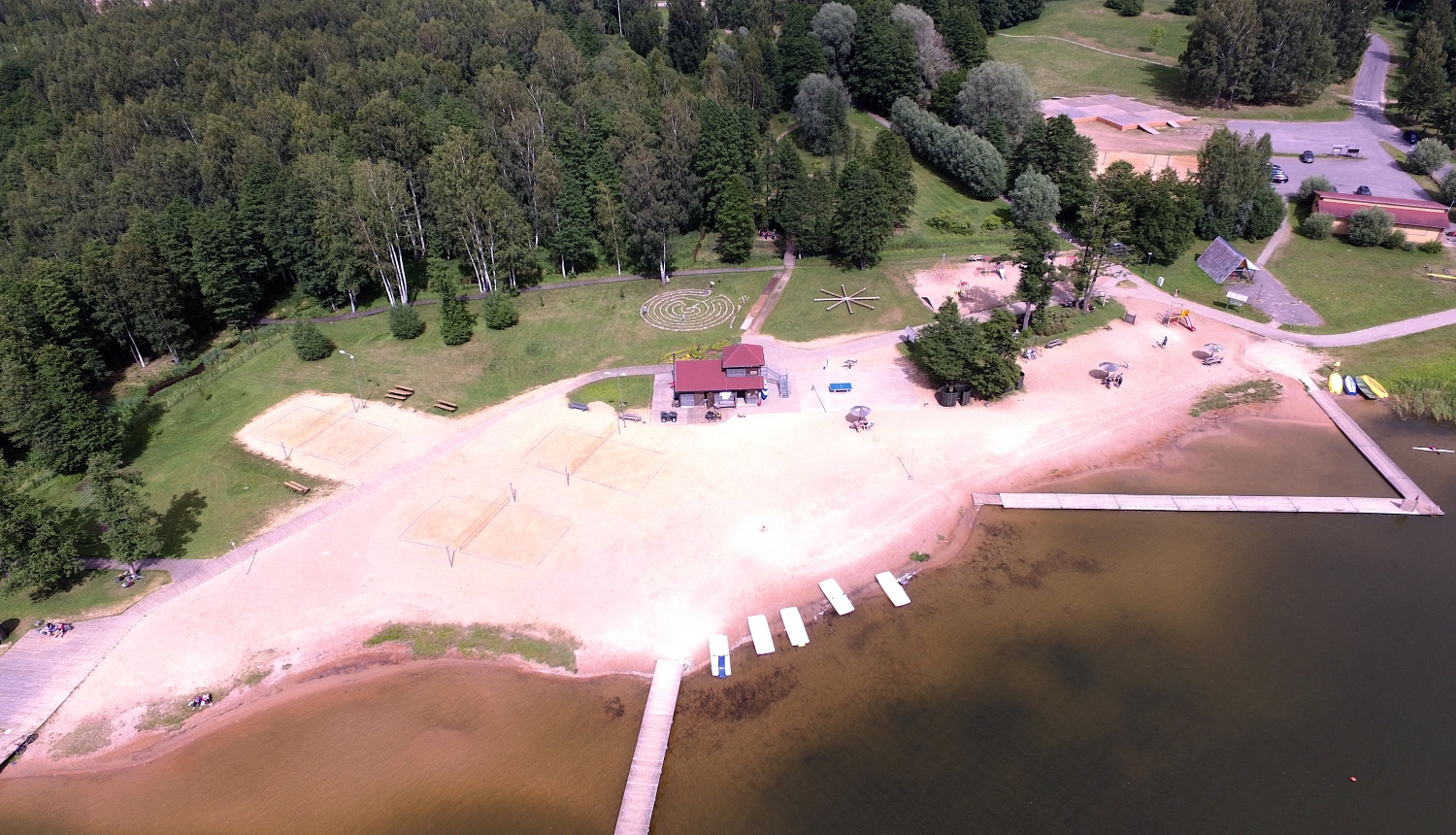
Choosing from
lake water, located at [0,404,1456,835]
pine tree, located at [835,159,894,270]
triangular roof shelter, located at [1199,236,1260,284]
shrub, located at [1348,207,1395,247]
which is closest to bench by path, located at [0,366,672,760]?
Result: lake water, located at [0,404,1456,835]

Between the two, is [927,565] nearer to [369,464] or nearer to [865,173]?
[369,464]

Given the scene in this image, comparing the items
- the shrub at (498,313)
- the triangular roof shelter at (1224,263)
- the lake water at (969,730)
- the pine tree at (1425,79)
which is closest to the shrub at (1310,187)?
the triangular roof shelter at (1224,263)

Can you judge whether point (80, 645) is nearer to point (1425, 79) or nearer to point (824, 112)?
point (824, 112)

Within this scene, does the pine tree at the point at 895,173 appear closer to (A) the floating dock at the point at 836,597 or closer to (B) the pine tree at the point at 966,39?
(B) the pine tree at the point at 966,39

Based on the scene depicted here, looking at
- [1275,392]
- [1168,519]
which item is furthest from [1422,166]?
[1168,519]

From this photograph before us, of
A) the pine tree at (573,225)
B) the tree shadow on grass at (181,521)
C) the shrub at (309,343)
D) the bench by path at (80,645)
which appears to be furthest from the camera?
the pine tree at (573,225)

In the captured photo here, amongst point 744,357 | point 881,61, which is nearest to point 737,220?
point 744,357
